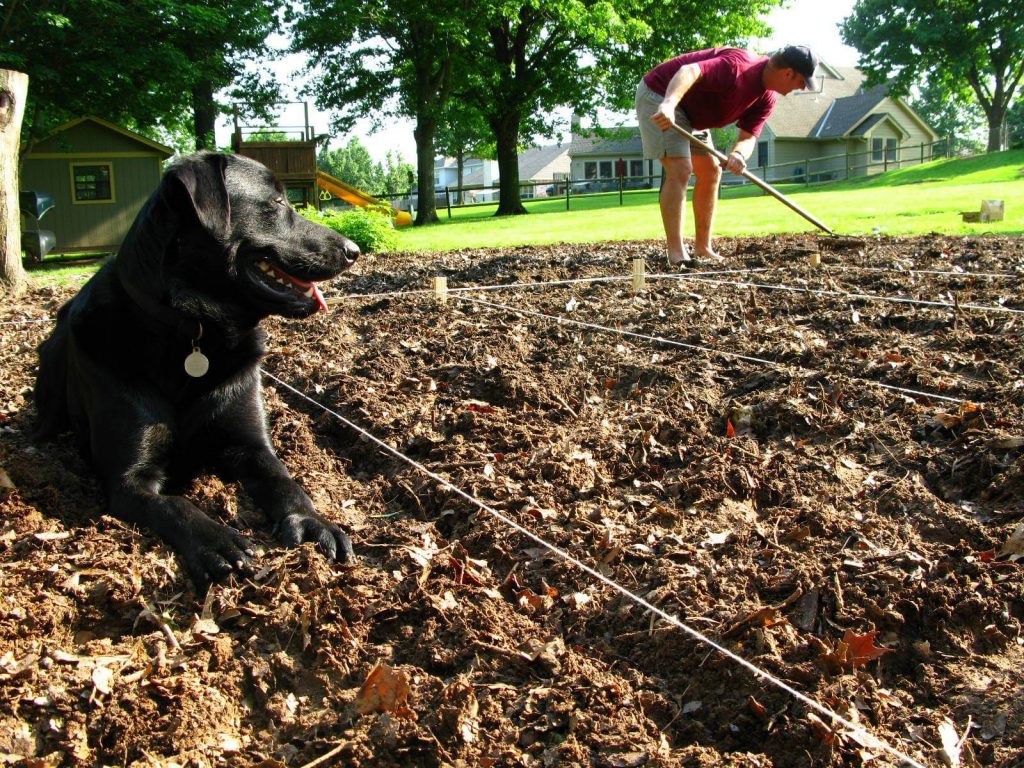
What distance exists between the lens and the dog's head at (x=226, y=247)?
2.98m

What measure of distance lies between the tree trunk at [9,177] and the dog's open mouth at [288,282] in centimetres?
621

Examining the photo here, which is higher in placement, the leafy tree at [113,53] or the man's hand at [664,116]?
the leafy tree at [113,53]

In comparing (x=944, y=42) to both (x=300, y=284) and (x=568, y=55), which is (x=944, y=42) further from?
(x=300, y=284)

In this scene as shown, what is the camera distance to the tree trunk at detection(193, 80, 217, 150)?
2353 cm

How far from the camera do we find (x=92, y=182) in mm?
19297

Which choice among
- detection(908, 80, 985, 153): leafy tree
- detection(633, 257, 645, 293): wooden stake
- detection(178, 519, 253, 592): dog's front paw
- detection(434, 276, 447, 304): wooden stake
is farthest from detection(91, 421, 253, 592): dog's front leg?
detection(908, 80, 985, 153): leafy tree

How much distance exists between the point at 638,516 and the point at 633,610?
2.10ft

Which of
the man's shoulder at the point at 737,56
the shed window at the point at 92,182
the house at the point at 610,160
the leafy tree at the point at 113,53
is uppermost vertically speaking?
the house at the point at 610,160

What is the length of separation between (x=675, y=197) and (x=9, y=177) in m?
6.21

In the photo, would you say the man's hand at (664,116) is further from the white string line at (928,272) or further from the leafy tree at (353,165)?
the leafy tree at (353,165)

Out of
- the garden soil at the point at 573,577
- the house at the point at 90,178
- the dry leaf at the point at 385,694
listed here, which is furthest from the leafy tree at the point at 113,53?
the dry leaf at the point at 385,694

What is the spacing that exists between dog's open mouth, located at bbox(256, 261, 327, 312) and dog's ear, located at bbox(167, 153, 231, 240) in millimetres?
226

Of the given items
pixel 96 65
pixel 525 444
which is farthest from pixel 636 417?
pixel 96 65

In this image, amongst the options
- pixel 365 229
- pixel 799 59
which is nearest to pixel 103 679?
pixel 799 59
